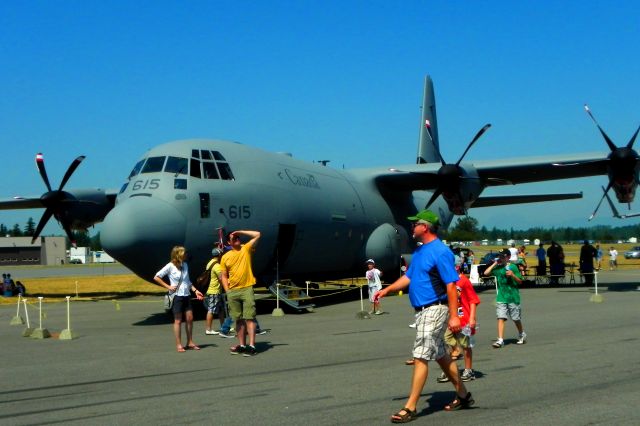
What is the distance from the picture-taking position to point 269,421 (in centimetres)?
678

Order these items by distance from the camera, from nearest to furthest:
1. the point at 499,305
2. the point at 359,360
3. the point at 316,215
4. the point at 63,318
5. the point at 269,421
A: the point at 269,421, the point at 359,360, the point at 499,305, the point at 63,318, the point at 316,215

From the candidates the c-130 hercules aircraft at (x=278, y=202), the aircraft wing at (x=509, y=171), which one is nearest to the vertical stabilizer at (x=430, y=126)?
the c-130 hercules aircraft at (x=278, y=202)

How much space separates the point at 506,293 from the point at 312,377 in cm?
426

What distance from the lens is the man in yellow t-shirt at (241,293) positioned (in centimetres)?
1159

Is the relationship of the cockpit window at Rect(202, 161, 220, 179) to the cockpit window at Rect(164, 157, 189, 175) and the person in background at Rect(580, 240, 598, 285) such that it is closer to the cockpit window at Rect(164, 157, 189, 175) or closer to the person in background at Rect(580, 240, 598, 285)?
the cockpit window at Rect(164, 157, 189, 175)

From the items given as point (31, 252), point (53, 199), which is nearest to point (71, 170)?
point (53, 199)

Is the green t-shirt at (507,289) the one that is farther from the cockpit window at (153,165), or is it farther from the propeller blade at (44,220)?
the propeller blade at (44,220)

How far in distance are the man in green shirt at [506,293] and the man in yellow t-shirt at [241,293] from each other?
3921mm

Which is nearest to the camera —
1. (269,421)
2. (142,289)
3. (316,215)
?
(269,421)

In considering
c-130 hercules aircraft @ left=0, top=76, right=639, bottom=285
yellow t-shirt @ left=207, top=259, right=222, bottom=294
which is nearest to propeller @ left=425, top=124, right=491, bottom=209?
c-130 hercules aircraft @ left=0, top=76, right=639, bottom=285

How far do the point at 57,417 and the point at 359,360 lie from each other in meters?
4.71

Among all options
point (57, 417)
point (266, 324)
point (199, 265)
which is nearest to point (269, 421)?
point (57, 417)

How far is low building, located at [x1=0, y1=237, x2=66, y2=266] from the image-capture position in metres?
100

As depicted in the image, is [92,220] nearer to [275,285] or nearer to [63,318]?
[63,318]
